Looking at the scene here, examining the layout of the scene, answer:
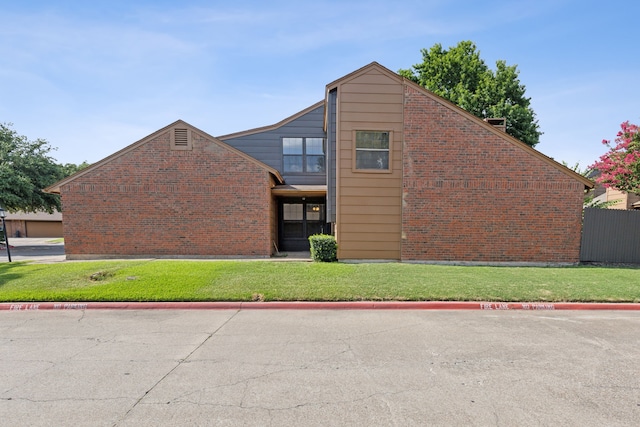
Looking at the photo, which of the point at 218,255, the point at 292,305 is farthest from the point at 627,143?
the point at 218,255

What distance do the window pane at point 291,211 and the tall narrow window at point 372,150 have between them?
4414 mm

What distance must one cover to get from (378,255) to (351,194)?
2.31m

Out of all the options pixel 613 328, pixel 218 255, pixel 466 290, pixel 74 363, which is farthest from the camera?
pixel 218 255

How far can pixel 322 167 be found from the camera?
14.2 metres

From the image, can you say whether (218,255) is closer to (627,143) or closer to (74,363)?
(74,363)

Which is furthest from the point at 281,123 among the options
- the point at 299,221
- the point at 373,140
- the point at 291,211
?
the point at 373,140

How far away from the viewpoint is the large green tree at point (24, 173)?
19297 millimetres

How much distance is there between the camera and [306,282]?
760 centimetres

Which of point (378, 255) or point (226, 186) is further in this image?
point (226, 186)

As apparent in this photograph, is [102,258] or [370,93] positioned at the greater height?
[370,93]

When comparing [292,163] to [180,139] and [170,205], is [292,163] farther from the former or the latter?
[170,205]

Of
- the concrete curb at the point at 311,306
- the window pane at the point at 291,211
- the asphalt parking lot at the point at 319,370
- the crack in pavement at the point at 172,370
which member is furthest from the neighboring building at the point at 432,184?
the crack in pavement at the point at 172,370

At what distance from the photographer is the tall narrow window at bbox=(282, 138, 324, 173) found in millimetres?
14344

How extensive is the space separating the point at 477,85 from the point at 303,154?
676 inches
